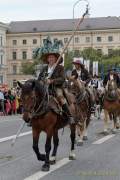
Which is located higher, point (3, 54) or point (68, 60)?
point (3, 54)

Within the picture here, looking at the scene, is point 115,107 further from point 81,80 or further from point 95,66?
point 95,66

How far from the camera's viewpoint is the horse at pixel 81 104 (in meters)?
15.1

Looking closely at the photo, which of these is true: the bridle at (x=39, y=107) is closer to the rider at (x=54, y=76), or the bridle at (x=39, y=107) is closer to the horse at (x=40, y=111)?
the horse at (x=40, y=111)

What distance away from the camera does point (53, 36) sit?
159625mm

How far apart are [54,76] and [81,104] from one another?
14.0ft

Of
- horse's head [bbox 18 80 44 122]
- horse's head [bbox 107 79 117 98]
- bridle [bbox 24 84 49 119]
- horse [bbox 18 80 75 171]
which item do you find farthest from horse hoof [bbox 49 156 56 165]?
horse's head [bbox 107 79 117 98]

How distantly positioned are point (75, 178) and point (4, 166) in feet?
Result: 6.14

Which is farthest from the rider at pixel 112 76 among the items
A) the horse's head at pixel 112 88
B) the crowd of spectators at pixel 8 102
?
the crowd of spectators at pixel 8 102

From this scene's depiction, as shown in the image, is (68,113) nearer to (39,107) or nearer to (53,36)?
(39,107)

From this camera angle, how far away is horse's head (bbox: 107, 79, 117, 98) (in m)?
18.4

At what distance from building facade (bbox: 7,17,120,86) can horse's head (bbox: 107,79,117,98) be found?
13815cm

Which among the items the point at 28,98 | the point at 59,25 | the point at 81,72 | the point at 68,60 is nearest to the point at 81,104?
the point at 81,72

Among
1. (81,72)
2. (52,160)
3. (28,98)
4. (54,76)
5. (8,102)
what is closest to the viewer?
(28,98)

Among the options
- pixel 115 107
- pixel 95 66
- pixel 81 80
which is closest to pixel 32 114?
pixel 81 80
